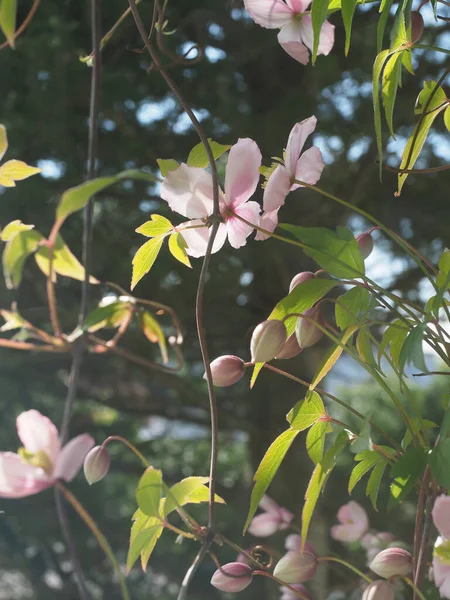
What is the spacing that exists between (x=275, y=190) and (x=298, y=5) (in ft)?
0.34

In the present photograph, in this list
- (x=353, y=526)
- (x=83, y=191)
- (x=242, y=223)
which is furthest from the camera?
(x=353, y=526)

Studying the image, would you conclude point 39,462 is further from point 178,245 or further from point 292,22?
point 292,22

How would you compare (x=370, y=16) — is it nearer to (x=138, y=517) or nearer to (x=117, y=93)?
(x=117, y=93)

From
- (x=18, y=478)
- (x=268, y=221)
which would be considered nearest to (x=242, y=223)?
(x=268, y=221)

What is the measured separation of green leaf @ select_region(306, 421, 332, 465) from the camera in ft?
0.86

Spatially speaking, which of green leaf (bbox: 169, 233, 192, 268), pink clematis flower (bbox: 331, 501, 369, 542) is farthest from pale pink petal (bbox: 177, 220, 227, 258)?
pink clematis flower (bbox: 331, 501, 369, 542)

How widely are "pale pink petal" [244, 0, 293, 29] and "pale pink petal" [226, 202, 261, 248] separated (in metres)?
0.09

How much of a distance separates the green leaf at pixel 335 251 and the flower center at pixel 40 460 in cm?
10

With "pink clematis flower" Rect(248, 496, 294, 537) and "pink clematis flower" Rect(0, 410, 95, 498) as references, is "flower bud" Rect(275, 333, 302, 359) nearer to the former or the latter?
"pink clematis flower" Rect(0, 410, 95, 498)

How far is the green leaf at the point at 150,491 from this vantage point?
21 cm

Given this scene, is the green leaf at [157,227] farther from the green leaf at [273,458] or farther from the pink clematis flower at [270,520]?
the pink clematis flower at [270,520]

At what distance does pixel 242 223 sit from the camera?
25 cm

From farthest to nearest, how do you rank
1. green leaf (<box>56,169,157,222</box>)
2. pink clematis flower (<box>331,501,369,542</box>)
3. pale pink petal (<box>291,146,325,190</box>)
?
1. pink clematis flower (<box>331,501,369,542</box>)
2. pale pink petal (<box>291,146,325,190</box>)
3. green leaf (<box>56,169,157,222</box>)

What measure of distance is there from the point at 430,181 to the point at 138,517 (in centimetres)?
117
